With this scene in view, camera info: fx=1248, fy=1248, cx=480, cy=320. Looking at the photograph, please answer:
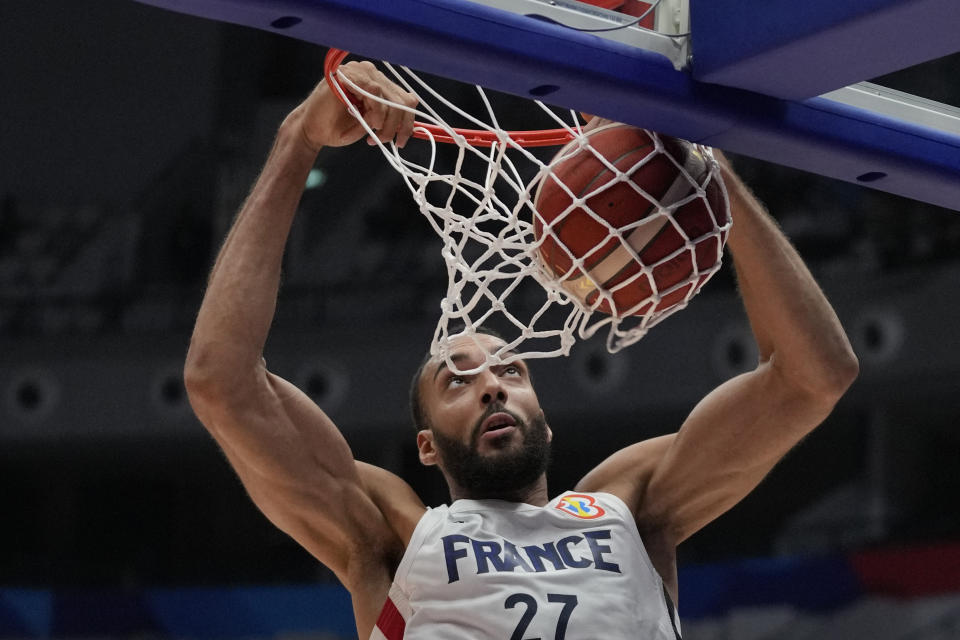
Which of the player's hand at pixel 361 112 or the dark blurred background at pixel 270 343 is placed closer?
the player's hand at pixel 361 112

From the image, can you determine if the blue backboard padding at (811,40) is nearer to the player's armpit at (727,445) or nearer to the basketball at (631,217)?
the basketball at (631,217)

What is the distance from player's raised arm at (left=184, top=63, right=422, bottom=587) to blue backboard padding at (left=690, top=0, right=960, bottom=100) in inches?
24.3

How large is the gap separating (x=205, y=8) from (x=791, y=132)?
88 cm

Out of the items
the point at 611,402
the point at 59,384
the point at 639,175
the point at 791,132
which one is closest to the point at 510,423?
the point at 639,175

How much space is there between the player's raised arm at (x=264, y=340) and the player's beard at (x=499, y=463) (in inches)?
11.9

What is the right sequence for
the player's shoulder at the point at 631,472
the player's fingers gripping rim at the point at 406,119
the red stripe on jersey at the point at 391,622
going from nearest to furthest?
the player's fingers gripping rim at the point at 406,119 < the red stripe on jersey at the point at 391,622 < the player's shoulder at the point at 631,472

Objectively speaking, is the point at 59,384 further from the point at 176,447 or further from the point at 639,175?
the point at 639,175

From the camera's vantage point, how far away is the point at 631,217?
6.52 ft

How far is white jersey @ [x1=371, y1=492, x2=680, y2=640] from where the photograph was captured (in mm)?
2316

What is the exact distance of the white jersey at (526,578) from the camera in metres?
2.32


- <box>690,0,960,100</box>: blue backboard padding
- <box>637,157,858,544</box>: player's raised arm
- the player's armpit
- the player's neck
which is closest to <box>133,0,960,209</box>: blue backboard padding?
<box>690,0,960,100</box>: blue backboard padding

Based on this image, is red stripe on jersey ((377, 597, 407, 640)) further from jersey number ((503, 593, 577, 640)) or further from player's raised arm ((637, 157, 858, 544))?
player's raised arm ((637, 157, 858, 544))

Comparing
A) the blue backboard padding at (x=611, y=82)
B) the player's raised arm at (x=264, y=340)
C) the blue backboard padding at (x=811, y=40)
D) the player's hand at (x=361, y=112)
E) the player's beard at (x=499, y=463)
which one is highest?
the blue backboard padding at (x=811, y=40)

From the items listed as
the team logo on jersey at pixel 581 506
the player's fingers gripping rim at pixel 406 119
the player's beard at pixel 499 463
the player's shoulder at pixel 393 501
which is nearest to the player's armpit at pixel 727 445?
the team logo on jersey at pixel 581 506
